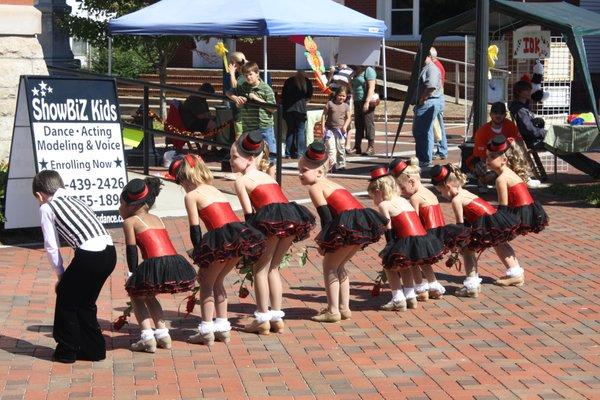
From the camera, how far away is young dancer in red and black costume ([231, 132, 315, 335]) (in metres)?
8.61

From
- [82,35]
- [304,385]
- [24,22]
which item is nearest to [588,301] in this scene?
[304,385]

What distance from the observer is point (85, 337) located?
314 inches

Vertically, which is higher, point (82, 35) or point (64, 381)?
point (82, 35)

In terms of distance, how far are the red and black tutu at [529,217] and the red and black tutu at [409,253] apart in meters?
1.38

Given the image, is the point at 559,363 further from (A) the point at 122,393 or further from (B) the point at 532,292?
(A) the point at 122,393

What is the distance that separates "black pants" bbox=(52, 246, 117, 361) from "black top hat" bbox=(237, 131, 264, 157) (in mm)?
1312

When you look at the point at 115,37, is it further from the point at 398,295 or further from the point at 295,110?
the point at 398,295

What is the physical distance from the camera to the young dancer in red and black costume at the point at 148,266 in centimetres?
798

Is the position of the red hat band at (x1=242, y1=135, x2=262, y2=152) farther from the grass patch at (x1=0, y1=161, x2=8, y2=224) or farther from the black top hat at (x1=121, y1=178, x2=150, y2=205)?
the grass patch at (x1=0, y1=161, x2=8, y2=224)

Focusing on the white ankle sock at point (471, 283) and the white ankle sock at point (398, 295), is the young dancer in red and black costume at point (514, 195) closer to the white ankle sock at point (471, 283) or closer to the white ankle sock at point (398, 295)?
the white ankle sock at point (471, 283)

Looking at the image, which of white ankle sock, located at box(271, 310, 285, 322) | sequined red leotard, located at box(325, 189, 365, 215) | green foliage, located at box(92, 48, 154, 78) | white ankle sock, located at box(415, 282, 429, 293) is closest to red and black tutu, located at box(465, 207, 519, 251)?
white ankle sock, located at box(415, 282, 429, 293)

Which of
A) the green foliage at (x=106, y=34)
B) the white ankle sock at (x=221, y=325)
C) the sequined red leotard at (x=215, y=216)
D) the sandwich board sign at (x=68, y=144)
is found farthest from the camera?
the green foliage at (x=106, y=34)

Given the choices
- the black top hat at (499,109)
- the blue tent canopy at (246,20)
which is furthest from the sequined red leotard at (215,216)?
the blue tent canopy at (246,20)

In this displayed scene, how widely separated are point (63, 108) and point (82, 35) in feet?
38.4
